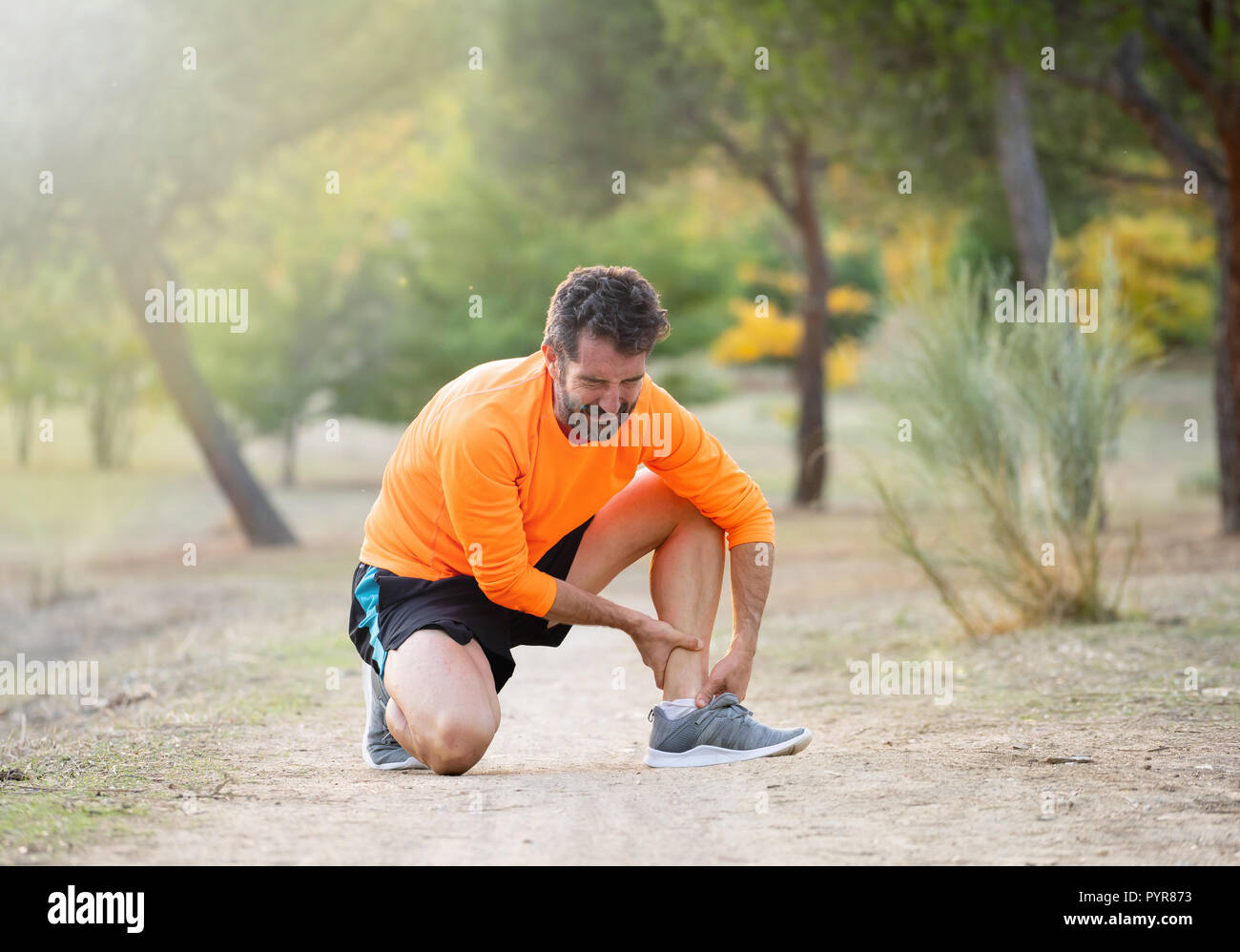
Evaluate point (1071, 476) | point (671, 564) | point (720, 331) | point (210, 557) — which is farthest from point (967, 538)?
point (720, 331)

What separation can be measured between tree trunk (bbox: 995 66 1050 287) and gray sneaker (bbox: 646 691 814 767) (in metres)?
7.94

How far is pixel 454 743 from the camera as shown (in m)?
3.69

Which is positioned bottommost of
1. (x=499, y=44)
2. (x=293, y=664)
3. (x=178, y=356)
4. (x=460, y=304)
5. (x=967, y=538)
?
(x=293, y=664)

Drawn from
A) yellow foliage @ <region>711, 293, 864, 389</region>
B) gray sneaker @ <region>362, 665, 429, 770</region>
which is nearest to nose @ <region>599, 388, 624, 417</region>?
gray sneaker @ <region>362, 665, 429, 770</region>

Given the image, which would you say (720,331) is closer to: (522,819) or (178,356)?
(178,356)

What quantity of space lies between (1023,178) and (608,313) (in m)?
8.57

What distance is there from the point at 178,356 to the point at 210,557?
2057 mm

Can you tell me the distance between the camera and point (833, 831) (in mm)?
3051

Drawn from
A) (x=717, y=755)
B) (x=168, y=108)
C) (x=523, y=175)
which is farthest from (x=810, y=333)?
(x=717, y=755)

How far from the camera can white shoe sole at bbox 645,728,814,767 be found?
3.77 metres

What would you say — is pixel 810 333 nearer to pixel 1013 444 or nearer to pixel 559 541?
pixel 1013 444

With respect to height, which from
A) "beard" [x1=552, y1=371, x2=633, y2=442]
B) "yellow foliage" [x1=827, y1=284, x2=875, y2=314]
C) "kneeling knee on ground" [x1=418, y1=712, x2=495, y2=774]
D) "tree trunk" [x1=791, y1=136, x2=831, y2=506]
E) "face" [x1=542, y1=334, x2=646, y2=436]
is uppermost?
"yellow foliage" [x1=827, y1=284, x2=875, y2=314]

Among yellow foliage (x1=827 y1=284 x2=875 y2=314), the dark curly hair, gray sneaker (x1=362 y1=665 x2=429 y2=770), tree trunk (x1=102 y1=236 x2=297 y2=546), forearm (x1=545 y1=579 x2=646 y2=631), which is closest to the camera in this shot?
the dark curly hair

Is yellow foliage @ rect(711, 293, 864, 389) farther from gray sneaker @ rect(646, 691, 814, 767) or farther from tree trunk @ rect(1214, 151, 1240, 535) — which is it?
gray sneaker @ rect(646, 691, 814, 767)
